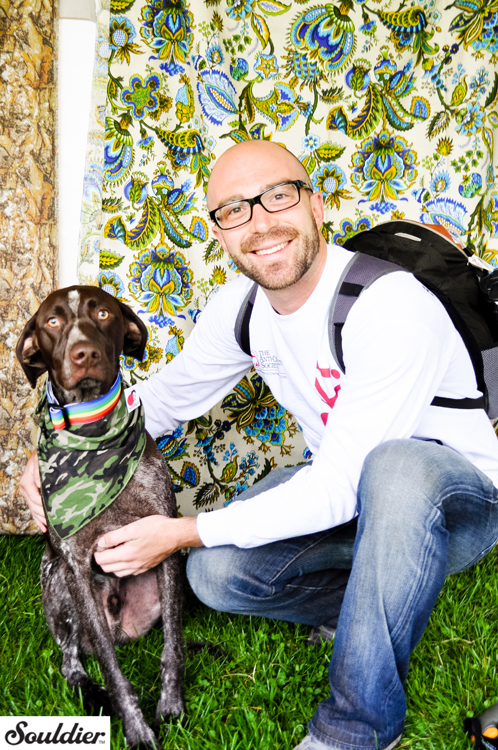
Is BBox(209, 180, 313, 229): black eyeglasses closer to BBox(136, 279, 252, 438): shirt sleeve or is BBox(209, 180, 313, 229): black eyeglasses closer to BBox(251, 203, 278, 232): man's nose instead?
BBox(251, 203, 278, 232): man's nose

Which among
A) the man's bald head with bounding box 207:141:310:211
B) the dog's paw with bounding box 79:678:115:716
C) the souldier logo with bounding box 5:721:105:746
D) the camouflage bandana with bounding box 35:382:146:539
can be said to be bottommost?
the dog's paw with bounding box 79:678:115:716

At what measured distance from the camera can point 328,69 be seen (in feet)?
9.06

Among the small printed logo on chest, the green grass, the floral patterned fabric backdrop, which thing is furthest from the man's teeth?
the green grass

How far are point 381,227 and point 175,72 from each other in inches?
48.0

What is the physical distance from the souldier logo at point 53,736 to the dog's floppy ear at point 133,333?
3.71 ft

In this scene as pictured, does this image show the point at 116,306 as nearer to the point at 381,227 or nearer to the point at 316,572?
the point at 381,227

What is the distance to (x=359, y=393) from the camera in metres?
1.58

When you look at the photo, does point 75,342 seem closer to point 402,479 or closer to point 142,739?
point 402,479

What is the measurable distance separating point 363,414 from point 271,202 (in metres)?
0.83

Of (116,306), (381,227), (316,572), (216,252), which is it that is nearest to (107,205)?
(216,252)

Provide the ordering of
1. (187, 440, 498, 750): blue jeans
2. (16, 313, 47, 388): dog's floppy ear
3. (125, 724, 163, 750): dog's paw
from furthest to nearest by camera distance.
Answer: (16, 313, 47, 388): dog's floppy ear → (125, 724, 163, 750): dog's paw → (187, 440, 498, 750): blue jeans

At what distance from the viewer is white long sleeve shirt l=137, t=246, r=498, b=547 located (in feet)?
5.18

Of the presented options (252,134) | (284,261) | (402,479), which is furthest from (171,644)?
(252,134)

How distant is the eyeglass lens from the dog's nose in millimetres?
681
